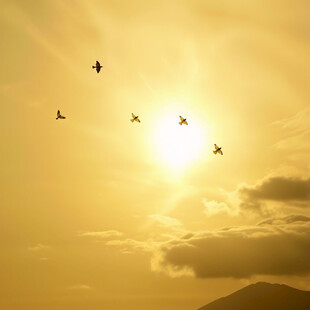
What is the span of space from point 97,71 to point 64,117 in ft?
83.0

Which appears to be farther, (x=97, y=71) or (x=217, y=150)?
(x=217, y=150)

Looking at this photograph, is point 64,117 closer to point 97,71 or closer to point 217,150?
point 97,71

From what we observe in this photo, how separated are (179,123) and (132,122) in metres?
17.9

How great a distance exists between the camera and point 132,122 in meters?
148

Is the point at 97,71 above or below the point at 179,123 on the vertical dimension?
above

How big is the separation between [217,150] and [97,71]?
5462 cm

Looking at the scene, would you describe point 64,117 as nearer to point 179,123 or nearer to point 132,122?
point 132,122

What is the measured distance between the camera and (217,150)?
497 ft

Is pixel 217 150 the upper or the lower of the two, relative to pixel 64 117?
lower

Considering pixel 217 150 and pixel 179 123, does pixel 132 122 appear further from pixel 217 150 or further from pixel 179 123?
pixel 217 150

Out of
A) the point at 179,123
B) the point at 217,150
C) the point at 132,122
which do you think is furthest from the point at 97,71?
the point at 217,150

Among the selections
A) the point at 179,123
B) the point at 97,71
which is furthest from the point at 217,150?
the point at 97,71

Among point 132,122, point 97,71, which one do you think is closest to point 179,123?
point 132,122

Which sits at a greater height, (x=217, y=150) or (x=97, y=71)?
(x=97, y=71)
